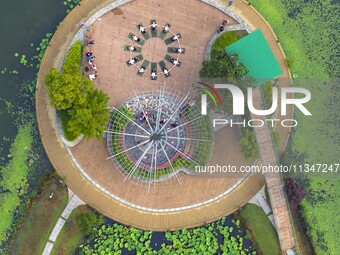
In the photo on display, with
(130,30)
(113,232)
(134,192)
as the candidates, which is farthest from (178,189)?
(130,30)

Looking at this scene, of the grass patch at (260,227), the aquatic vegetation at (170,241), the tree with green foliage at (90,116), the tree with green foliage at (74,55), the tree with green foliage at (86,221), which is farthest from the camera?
the grass patch at (260,227)

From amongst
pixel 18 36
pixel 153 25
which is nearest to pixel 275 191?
pixel 153 25

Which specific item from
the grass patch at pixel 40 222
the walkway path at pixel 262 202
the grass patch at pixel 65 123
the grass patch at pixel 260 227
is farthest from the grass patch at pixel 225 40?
the grass patch at pixel 40 222

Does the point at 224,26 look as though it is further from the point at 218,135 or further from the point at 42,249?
the point at 42,249

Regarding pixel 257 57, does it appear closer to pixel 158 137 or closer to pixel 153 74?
pixel 153 74

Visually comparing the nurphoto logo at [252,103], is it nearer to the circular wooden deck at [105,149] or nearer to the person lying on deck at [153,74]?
the circular wooden deck at [105,149]

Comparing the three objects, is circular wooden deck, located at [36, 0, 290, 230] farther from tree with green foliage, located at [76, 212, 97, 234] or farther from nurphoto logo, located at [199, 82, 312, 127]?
nurphoto logo, located at [199, 82, 312, 127]
